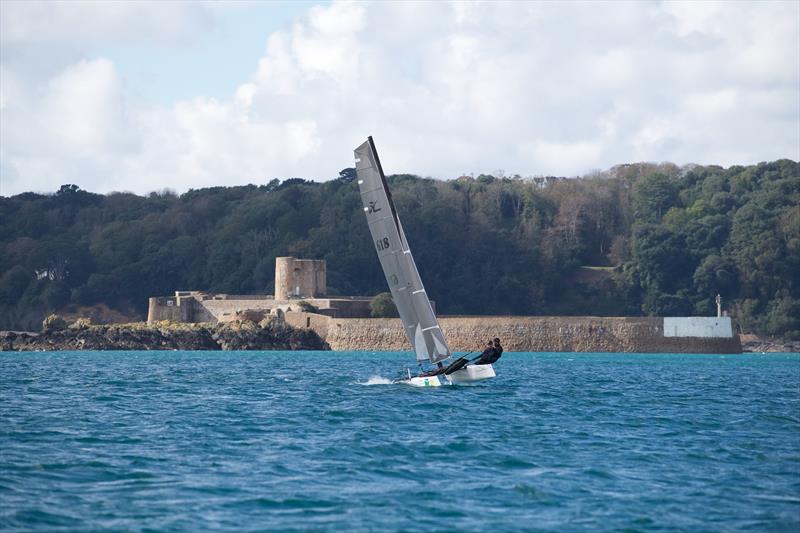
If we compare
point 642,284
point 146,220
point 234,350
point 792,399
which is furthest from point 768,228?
point 792,399

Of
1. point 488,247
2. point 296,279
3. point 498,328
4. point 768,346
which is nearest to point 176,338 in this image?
point 296,279

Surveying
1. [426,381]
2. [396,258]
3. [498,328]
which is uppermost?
[396,258]

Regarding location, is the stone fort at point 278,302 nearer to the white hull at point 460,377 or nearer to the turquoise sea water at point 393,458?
the turquoise sea water at point 393,458

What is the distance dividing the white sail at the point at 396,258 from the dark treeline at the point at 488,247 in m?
51.7

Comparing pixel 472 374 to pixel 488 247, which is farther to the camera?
pixel 488 247

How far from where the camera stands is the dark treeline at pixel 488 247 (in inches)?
3095

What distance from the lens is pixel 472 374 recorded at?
90.2ft

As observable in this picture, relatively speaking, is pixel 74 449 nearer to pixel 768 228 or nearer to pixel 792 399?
pixel 792 399

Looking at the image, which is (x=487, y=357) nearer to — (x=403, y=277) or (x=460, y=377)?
(x=460, y=377)

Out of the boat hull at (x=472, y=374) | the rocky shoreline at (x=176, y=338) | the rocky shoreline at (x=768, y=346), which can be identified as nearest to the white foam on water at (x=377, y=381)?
the boat hull at (x=472, y=374)

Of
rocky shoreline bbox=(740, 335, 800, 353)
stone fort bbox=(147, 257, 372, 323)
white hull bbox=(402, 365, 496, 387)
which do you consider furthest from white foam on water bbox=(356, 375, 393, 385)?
rocky shoreline bbox=(740, 335, 800, 353)

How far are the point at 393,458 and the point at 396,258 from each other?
10446 mm

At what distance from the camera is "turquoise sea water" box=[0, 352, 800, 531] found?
42.1ft

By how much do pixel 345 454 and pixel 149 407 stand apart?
7.59 meters
